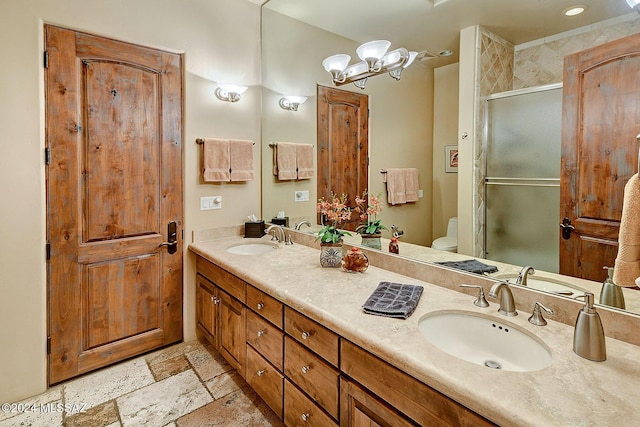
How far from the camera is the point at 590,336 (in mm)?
996

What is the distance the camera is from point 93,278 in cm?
229

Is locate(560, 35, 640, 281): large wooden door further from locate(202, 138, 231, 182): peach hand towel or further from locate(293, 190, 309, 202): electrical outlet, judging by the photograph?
locate(202, 138, 231, 182): peach hand towel

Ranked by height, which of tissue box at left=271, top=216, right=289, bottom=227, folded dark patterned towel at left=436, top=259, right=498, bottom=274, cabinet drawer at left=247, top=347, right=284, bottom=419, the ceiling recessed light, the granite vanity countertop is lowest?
cabinet drawer at left=247, top=347, right=284, bottom=419

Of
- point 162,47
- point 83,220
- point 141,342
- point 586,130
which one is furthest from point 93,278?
point 586,130

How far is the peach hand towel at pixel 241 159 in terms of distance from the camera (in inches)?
110

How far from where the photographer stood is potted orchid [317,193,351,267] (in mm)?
2023

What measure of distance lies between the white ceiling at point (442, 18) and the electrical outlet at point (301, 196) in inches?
46.7

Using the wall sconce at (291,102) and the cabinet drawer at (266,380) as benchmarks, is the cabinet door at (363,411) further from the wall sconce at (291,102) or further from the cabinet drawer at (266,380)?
the wall sconce at (291,102)

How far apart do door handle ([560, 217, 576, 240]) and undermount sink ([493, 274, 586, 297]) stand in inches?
7.3

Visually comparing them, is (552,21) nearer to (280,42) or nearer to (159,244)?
(280,42)

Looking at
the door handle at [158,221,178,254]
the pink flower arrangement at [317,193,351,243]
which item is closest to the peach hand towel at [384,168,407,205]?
the pink flower arrangement at [317,193,351,243]

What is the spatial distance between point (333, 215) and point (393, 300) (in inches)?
36.0

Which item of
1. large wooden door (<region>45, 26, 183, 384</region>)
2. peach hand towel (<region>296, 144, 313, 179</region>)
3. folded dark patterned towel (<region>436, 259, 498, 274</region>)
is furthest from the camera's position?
peach hand towel (<region>296, 144, 313, 179</region>)

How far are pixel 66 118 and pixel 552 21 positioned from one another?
263 centimetres
